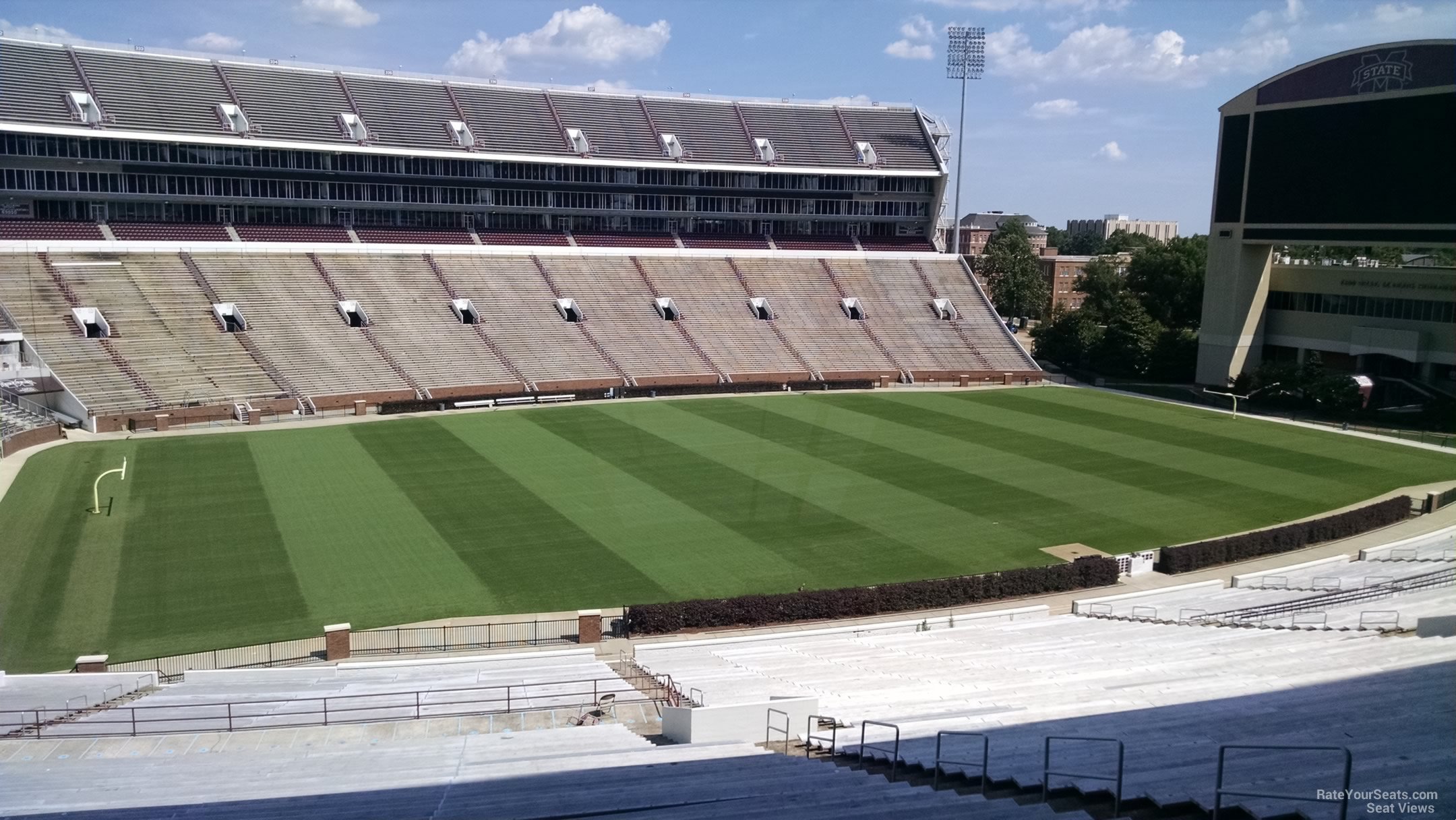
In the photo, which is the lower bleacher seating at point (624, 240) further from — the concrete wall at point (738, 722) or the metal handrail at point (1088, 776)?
the metal handrail at point (1088, 776)

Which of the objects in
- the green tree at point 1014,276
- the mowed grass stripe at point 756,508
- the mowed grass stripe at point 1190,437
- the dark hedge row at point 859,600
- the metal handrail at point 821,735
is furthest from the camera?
the green tree at point 1014,276

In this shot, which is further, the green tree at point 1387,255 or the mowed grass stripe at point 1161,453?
the green tree at point 1387,255

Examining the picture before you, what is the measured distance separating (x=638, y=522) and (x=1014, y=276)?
73.7 m

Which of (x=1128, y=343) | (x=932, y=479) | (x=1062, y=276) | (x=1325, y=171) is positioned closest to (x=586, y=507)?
(x=932, y=479)

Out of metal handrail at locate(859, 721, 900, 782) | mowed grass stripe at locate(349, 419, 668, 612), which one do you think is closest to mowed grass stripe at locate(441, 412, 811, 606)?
mowed grass stripe at locate(349, 419, 668, 612)

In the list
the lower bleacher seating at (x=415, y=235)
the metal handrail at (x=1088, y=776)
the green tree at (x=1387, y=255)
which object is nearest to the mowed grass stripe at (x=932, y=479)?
the metal handrail at (x=1088, y=776)

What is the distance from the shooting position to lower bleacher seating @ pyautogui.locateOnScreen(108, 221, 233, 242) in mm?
54625

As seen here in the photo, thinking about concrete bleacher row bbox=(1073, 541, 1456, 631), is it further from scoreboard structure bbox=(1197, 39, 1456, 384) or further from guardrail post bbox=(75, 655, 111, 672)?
scoreboard structure bbox=(1197, 39, 1456, 384)

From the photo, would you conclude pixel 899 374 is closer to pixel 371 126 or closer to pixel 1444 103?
pixel 1444 103

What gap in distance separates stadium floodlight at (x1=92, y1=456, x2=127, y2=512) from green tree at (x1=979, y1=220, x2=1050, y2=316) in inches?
3044

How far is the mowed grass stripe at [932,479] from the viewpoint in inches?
1275

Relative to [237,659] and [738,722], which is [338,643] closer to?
[237,659]

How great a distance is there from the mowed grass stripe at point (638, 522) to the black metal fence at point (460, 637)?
7.86 ft

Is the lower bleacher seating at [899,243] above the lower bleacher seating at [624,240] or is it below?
above
